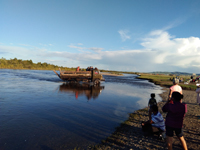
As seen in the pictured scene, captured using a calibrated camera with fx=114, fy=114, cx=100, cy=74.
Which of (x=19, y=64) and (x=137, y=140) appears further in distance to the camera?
(x=19, y=64)

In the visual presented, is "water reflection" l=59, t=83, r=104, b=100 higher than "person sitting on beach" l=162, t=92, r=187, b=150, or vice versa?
"person sitting on beach" l=162, t=92, r=187, b=150

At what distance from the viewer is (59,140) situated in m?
5.50

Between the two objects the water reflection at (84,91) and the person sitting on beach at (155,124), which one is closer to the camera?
the person sitting on beach at (155,124)

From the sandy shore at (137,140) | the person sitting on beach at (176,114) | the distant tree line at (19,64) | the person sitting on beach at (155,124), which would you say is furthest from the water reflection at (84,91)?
the distant tree line at (19,64)

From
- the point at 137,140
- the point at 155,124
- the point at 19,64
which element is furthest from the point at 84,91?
the point at 19,64

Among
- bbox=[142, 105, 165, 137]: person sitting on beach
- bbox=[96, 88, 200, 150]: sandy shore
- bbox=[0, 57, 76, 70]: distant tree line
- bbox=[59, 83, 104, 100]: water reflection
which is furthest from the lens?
bbox=[0, 57, 76, 70]: distant tree line

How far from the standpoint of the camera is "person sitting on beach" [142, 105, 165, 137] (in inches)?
220

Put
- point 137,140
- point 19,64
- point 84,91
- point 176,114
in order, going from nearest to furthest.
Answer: point 176,114 < point 137,140 < point 84,91 < point 19,64

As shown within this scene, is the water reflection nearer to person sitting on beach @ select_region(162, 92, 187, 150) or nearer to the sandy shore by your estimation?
Answer: the sandy shore

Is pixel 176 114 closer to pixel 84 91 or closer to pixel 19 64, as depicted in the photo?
pixel 84 91

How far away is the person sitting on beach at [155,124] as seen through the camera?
5.60m

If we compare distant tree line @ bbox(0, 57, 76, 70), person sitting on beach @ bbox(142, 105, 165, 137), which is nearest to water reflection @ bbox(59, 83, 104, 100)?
person sitting on beach @ bbox(142, 105, 165, 137)

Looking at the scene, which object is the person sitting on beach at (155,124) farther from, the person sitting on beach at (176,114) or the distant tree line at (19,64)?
the distant tree line at (19,64)

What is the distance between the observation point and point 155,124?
19.0ft
